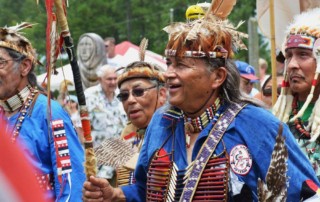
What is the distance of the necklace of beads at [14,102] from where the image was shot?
4.76 m

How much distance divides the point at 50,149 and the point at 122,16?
17026mm

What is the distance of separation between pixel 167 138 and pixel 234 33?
588mm

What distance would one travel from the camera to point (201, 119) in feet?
10.9

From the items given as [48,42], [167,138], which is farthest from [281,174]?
[48,42]

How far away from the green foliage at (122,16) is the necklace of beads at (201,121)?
1306 cm

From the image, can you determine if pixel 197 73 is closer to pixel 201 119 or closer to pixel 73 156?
pixel 201 119

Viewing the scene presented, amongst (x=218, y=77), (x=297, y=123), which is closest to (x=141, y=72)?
(x=297, y=123)

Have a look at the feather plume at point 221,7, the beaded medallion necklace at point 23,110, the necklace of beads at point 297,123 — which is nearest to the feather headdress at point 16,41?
the beaded medallion necklace at point 23,110

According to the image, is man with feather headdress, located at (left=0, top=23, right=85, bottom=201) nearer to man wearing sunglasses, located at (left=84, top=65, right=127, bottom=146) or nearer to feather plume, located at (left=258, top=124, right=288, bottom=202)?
feather plume, located at (left=258, top=124, right=288, bottom=202)

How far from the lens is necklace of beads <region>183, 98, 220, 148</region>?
3.32 m

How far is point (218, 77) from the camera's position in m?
3.37

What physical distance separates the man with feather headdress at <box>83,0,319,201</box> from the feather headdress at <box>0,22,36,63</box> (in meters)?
1.72

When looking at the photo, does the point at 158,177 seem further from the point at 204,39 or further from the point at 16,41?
the point at 16,41

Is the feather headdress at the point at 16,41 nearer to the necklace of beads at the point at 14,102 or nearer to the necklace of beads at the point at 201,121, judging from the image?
the necklace of beads at the point at 14,102
